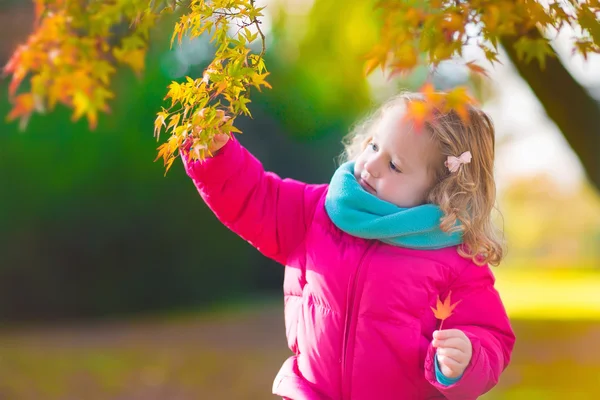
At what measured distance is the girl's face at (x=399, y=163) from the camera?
7.04 ft

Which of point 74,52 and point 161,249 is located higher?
point 74,52

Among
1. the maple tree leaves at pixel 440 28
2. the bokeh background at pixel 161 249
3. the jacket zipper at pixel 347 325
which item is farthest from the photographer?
the bokeh background at pixel 161 249

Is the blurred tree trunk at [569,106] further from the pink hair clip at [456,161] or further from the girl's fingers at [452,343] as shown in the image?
the girl's fingers at [452,343]

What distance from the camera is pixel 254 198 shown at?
229 centimetres

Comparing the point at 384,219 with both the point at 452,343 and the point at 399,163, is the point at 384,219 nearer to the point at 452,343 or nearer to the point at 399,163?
the point at 399,163

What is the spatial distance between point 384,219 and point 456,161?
0.30 m

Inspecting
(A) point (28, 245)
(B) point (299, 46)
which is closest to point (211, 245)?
(A) point (28, 245)

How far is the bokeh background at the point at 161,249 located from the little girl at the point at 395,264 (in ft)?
11.6

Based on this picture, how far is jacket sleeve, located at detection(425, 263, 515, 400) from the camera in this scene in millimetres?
2045

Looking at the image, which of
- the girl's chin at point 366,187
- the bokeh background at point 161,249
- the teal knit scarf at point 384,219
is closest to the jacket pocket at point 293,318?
the teal knit scarf at point 384,219

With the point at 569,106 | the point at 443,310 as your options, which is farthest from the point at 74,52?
the point at 569,106

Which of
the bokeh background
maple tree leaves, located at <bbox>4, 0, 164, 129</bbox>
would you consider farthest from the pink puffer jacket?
the bokeh background

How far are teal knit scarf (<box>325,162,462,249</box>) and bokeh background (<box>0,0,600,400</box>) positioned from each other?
369 cm

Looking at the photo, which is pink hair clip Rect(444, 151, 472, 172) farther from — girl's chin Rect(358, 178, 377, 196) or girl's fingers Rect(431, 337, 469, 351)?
girl's fingers Rect(431, 337, 469, 351)
